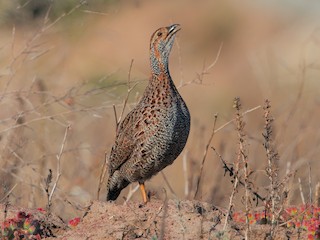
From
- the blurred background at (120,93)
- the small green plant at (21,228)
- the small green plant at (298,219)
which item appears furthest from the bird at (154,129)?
the small green plant at (21,228)

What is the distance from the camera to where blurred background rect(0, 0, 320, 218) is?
7.82m

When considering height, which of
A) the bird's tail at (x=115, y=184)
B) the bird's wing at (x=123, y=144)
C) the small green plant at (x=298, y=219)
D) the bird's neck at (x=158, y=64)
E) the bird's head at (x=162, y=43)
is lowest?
the bird's tail at (x=115, y=184)

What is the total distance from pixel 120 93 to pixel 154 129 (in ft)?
20.1

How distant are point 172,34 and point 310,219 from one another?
2353 millimetres

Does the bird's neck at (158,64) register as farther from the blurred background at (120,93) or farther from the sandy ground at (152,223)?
the sandy ground at (152,223)

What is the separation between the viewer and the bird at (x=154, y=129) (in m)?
7.09

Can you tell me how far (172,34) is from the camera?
25.2 ft

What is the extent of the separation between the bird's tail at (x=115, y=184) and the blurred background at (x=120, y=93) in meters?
0.31

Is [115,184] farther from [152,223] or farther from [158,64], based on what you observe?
[152,223]

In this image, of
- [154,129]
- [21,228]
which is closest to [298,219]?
[154,129]

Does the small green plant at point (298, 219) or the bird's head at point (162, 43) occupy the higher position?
the bird's head at point (162, 43)

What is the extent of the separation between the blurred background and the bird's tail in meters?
0.31

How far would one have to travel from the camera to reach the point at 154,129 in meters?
7.12

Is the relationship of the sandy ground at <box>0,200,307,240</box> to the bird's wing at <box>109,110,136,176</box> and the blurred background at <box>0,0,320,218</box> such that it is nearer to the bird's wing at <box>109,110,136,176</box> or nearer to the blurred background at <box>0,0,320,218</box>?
the blurred background at <box>0,0,320,218</box>
